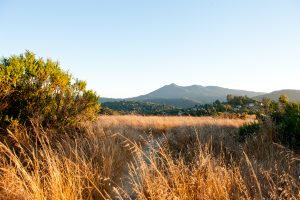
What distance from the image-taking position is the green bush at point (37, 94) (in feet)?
21.0

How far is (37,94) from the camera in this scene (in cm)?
691

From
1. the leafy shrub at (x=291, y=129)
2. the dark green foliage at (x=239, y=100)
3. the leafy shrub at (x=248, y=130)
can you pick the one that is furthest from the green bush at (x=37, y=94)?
the dark green foliage at (x=239, y=100)

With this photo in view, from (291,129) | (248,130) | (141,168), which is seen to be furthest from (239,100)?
(141,168)

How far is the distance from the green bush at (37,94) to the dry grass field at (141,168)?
369 millimetres

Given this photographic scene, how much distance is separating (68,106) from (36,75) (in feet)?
3.80

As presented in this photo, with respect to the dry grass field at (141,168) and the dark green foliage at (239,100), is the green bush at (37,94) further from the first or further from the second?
the dark green foliage at (239,100)

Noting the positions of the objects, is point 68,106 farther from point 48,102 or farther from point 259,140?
point 259,140

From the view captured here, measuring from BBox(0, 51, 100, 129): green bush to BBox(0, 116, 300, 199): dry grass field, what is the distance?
1.21 feet

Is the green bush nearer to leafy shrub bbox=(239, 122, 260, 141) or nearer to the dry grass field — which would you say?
the dry grass field

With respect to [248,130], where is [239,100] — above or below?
above

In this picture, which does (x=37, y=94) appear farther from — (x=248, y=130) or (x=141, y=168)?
(x=248, y=130)

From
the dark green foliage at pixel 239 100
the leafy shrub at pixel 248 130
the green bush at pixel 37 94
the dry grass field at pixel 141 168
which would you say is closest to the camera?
the dry grass field at pixel 141 168

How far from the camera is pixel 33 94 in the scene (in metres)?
6.80

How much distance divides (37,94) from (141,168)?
3.85 metres
